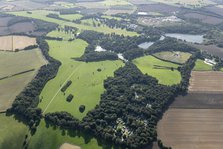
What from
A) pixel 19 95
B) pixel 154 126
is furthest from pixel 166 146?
pixel 19 95

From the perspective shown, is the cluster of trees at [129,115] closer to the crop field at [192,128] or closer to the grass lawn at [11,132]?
the crop field at [192,128]

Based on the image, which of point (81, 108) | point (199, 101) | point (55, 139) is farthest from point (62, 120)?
point (199, 101)

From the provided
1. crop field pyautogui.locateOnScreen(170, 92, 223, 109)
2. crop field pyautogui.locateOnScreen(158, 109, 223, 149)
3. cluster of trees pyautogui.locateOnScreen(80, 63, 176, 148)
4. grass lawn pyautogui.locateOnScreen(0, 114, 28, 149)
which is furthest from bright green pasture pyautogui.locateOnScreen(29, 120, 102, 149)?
crop field pyautogui.locateOnScreen(170, 92, 223, 109)

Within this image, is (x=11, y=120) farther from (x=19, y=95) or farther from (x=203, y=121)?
(x=203, y=121)

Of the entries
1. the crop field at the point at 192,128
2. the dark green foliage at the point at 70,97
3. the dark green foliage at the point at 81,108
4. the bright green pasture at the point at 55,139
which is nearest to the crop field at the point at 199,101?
the crop field at the point at 192,128

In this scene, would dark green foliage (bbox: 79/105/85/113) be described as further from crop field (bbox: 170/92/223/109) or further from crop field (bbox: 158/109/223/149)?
crop field (bbox: 170/92/223/109)

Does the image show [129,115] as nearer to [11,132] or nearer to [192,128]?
[192,128]

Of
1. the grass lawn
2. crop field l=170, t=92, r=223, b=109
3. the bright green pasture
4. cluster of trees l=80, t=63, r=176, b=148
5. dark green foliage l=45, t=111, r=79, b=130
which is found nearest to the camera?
cluster of trees l=80, t=63, r=176, b=148
